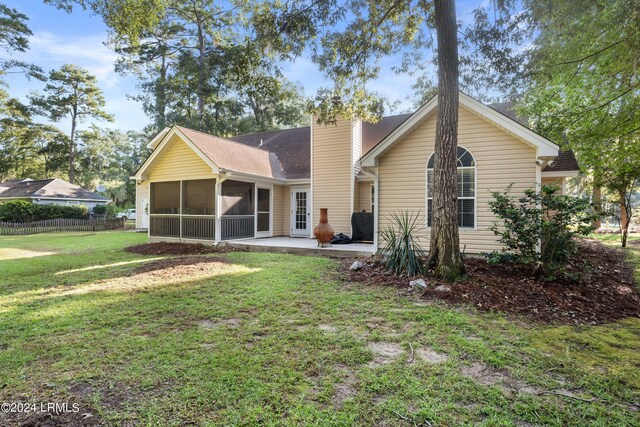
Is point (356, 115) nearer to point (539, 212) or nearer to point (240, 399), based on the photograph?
point (539, 212)

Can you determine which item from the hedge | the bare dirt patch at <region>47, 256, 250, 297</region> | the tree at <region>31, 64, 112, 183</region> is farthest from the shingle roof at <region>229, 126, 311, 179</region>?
the tree at <region>31, 64, 112, 183</region>

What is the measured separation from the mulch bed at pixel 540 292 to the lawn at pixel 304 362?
→ 13.5 inches

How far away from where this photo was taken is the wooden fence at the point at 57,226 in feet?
56.7

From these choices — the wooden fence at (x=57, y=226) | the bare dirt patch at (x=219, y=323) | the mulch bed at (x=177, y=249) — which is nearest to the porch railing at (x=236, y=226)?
the mulch bed at (x=177, y=249)

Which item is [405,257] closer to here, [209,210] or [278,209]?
[209,210]

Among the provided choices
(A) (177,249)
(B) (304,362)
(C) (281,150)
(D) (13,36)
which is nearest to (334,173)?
(C) (281,150)

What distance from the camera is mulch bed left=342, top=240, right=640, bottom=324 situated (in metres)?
4.08

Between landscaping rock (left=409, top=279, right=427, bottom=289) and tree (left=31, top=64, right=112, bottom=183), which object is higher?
tree (left=31, top=64, right=112, bottom=183)

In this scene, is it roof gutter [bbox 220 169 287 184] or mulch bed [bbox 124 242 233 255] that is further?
roof gutter [bbox 220 169 287 184]

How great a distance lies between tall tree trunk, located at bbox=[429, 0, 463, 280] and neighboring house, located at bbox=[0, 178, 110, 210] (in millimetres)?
30270

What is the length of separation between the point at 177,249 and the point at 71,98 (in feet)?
106

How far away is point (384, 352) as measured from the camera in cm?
298

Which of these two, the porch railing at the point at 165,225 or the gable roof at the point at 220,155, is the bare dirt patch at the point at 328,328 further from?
the porch railing at the point at 165,225

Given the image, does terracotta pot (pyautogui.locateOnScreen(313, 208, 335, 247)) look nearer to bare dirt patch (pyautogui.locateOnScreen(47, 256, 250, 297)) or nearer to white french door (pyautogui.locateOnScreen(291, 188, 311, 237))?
bare dirt patch (pyautogui.locateOnScreen(47, 256, 250, 297))
